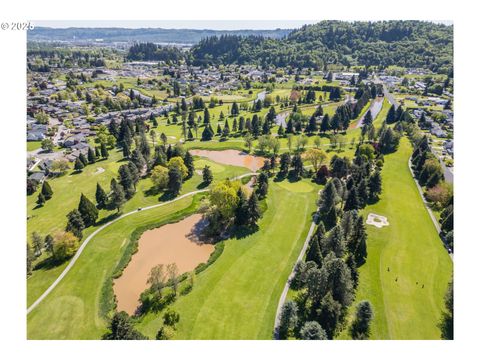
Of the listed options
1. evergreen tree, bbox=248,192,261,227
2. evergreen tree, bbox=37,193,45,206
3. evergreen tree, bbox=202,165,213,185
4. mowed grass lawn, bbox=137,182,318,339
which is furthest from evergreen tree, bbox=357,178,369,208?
evergreen tree, bbox=37,193,45,206

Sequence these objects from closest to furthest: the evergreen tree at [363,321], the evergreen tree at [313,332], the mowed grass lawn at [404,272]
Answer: the evergreen tree at [313,332]
the evergreen tree at [363,321]
the mowed grass lawn at [404,272]

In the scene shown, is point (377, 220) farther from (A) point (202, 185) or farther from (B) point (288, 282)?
(A) point (202, 185)

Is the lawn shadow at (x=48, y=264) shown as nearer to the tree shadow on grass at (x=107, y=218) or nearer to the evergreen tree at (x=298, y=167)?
the tree shadow on grass at (x=107, y=218)

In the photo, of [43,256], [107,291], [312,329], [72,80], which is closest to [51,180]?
[43,256]

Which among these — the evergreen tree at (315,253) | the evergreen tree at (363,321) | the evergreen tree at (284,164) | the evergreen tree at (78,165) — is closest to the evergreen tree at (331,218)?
the evergreen tree at (315,253)

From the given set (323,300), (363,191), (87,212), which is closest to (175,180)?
(87,212)

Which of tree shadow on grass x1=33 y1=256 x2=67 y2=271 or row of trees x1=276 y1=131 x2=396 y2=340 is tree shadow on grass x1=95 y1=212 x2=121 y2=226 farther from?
row of trees x1=276 y1=131 x2=396 y2=340

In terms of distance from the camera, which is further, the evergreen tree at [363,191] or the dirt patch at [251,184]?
the dirt patch at [251,184]
